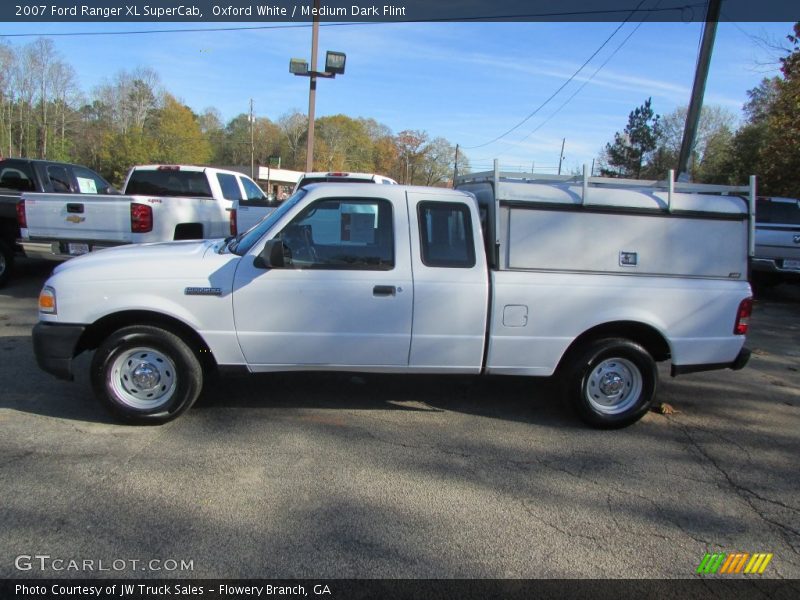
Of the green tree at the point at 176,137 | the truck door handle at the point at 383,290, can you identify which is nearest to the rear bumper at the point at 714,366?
the truck door handle at the point at 383,290

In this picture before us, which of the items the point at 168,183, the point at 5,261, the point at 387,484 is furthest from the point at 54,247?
the point at 387,484

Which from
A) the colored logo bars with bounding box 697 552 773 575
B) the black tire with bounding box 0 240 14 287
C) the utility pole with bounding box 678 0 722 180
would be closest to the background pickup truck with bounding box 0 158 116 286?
the black tire with bounding box 0 240 14 287

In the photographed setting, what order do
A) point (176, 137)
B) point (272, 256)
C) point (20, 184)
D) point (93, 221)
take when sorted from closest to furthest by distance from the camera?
point (272, 256)
point (93, 221)
point (20, 184)
point (176, 137)

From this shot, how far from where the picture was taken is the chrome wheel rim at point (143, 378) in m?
4.16

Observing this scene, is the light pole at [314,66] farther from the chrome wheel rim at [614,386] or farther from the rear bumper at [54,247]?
the chrome wheel rim at [614,386]

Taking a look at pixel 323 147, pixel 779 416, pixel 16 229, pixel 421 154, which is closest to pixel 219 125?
pixel 323 147

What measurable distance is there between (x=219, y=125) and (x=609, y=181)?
427 ft

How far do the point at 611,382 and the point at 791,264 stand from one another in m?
8.51

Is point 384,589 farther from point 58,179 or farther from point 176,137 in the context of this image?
point 176,137

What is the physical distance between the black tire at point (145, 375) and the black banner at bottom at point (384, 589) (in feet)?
5.69

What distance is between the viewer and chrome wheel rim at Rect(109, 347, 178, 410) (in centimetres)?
416

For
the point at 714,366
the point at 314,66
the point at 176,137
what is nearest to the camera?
the point at 714,366

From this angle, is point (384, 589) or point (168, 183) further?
point (168, 183)

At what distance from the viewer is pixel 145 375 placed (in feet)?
13.8
